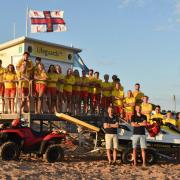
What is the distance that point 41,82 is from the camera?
12672mm

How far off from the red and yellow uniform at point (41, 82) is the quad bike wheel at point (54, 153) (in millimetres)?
1737

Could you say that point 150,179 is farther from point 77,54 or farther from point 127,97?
point 77,54

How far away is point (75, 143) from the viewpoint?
13.3 metres

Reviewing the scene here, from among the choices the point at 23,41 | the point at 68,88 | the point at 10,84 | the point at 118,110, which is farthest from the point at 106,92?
the point at 23,41

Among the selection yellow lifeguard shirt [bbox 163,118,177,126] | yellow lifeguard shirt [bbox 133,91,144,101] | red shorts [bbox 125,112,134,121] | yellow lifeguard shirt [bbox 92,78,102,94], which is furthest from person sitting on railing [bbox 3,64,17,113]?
yellow lifeguard shirt [bbox 163,118,177,126]

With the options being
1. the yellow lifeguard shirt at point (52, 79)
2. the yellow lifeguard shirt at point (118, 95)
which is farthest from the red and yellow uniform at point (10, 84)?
the yellow lifeguard shirt at point (118, 95)

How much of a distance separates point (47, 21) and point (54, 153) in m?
8.44

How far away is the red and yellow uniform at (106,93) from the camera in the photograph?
1441cm

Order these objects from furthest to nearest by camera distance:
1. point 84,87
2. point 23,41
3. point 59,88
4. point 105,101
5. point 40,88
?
point 23,41 → point 105,101 → point 84,87 → point 59,88 → point 40,88

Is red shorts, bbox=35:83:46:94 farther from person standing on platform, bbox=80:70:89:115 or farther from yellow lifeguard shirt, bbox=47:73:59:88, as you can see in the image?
person standing on platform, bbox=80:70:89:115

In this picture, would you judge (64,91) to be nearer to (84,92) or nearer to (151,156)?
(84,92)

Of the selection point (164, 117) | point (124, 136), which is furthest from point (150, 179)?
point (164, 117)

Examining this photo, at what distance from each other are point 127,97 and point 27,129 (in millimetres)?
3681

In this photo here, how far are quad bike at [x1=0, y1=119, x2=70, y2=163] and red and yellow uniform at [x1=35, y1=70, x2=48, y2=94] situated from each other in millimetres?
1286
